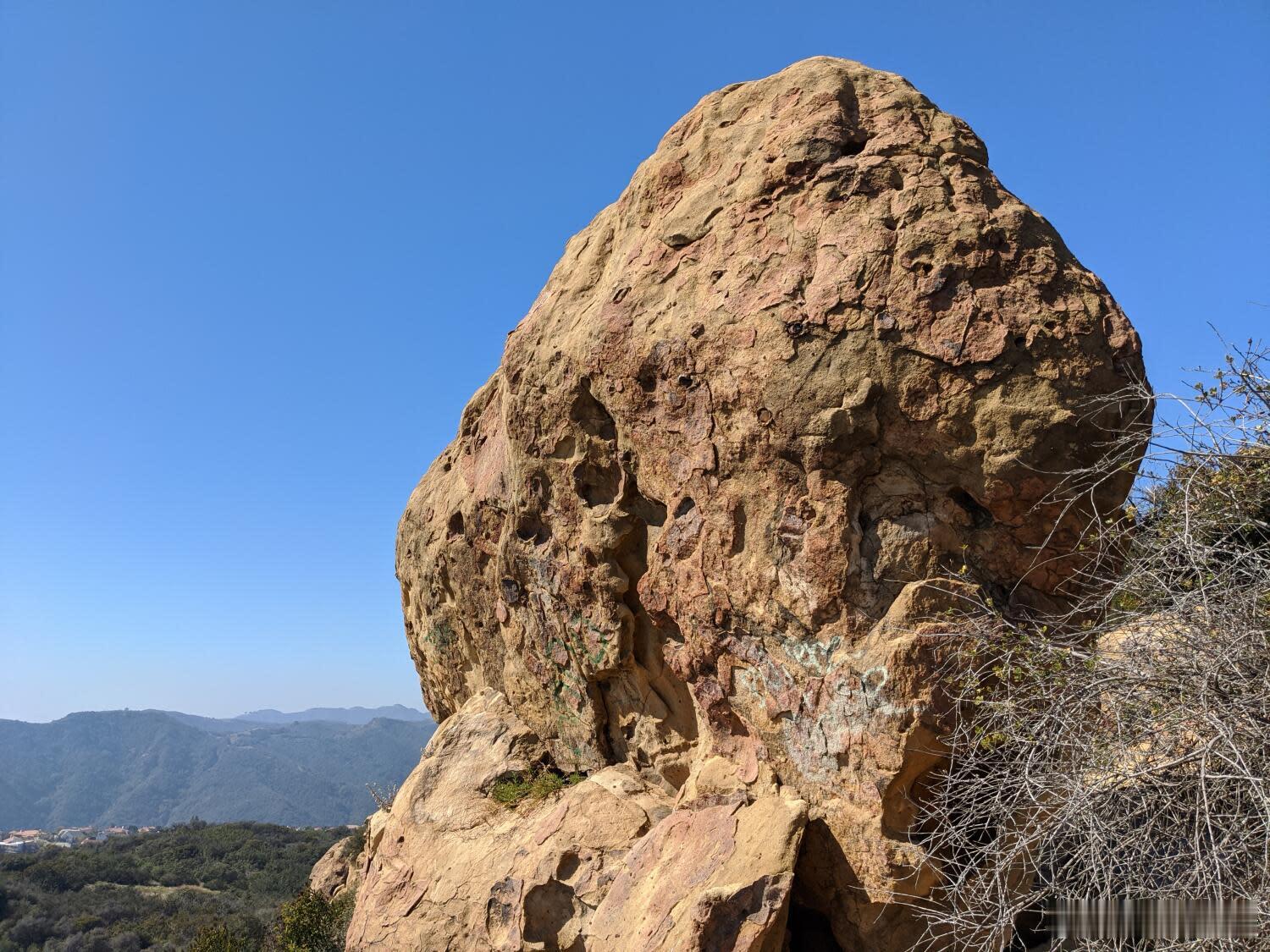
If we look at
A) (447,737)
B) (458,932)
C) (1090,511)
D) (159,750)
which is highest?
(1090,511)

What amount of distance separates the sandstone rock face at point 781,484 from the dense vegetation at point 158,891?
428 inches

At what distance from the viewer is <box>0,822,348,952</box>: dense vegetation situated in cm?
2495

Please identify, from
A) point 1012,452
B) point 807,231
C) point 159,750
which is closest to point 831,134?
point 807,231

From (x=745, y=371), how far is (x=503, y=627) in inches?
166

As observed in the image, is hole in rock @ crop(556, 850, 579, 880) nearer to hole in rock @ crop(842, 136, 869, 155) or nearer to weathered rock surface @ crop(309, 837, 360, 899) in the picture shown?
hole in rock @ crop(842, 136, 869, 155)

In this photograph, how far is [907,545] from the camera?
228 inches

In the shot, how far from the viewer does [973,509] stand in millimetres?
5926

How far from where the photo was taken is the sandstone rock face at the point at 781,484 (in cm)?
563

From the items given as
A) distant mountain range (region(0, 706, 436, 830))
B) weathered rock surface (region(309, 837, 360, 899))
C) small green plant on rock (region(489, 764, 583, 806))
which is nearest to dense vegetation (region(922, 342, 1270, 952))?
small green plant on rock (region(489, 764, 583, 806))

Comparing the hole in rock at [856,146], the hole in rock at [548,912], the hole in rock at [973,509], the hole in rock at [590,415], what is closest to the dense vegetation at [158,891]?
the hole in rock at [548,912]

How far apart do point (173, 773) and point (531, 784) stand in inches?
7223

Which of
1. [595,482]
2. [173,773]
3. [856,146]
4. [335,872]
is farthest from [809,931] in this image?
[173,773]

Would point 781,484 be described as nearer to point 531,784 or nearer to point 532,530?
point 532,530

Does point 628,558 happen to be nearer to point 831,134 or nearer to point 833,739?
point 833,739
